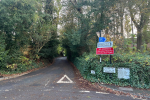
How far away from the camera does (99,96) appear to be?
514 centimetres

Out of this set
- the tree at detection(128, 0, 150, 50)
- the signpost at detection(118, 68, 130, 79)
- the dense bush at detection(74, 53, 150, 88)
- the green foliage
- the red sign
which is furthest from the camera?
the tree at detection(128, 0, 150, 50)

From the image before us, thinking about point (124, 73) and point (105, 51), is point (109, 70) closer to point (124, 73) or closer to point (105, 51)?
point (124, 73)

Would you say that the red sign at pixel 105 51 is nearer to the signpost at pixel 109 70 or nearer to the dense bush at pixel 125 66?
the dense bush at pixel 125 66

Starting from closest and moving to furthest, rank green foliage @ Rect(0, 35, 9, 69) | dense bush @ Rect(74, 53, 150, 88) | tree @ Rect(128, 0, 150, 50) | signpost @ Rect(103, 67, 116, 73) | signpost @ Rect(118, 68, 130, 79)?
dense bush @ Rect(74, 53, 150, 88) → signpost @ Rect(118, 68, 130, 79) → signpost @ Rect(103, 67, 116, 73) → green foliage @ Rect(0, 35, 9, 69) → tree @ Rect(128, 0, 150, 50)

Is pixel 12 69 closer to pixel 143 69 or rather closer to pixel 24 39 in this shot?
pixel 24 39

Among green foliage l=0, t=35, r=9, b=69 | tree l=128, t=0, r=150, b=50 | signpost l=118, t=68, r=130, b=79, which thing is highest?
tree l=128, t=0, r=150, b=50

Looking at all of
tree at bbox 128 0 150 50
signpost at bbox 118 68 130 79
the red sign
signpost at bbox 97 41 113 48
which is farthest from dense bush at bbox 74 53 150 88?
tree at bbox 128 0 150 50

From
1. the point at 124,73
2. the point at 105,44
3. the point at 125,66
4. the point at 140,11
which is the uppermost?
the point at 140,11

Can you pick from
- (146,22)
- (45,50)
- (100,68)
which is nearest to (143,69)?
(100,68)

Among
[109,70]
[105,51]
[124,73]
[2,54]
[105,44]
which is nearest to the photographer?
[124,73]

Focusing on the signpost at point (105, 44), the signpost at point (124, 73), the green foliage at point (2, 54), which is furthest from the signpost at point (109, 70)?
the green foliage at point (2, 54)

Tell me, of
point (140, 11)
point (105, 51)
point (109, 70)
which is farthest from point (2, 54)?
point (140, 11)

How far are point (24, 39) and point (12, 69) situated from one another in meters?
3.39

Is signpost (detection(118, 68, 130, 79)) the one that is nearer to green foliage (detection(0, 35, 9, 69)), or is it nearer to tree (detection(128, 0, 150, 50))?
tree (detection(128, 0, 150, 50))
